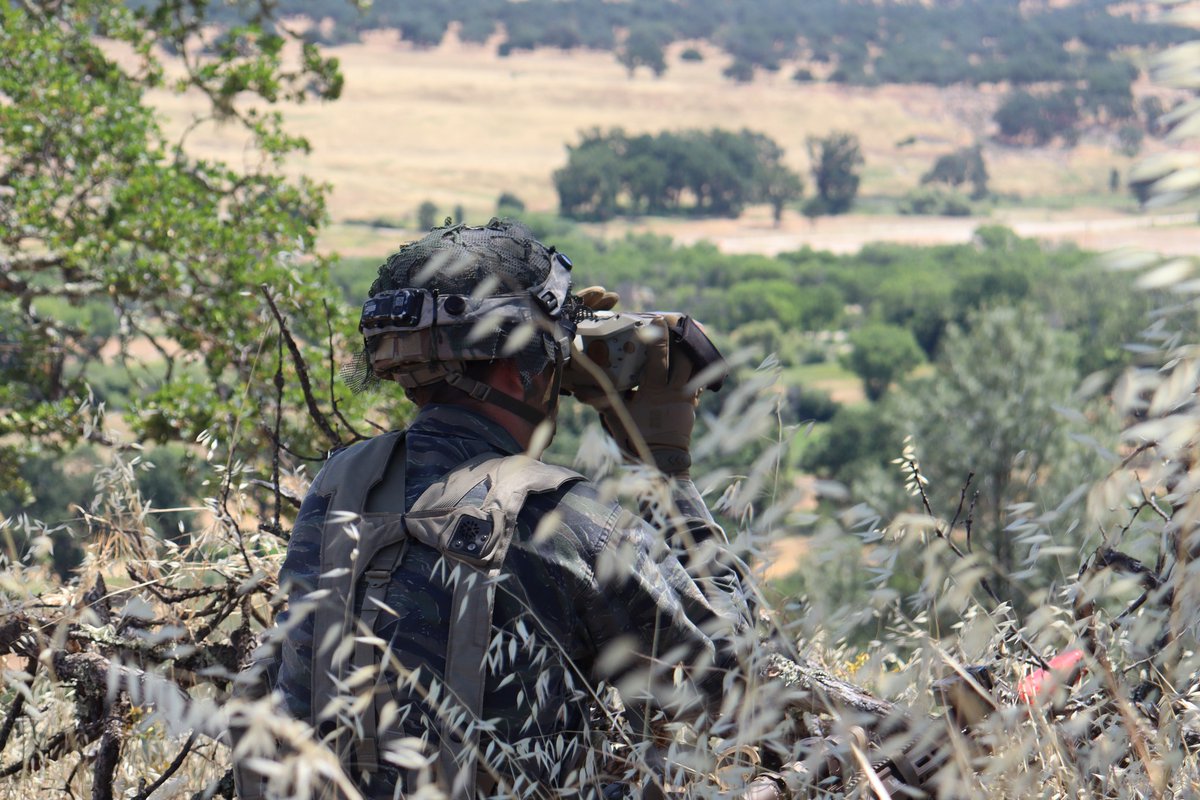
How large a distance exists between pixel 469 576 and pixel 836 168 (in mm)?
147856

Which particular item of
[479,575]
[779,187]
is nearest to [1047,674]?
[479,575]

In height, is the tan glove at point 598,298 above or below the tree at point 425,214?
above

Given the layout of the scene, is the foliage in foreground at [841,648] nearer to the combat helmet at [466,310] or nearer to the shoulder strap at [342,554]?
the shoulder strap at [342,554]

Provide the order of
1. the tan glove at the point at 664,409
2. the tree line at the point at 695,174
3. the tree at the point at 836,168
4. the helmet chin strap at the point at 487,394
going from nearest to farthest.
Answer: the helmet chin strap at the point at 487,394 < the tan glove at the point at 664,409 < the tree line at the point at 695,174 < the tree at the point at 836,168

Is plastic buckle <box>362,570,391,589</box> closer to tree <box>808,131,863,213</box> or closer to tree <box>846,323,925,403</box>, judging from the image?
tree <box>846,323,925,403</box>

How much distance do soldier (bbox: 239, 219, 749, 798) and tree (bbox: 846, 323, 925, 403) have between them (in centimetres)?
8591

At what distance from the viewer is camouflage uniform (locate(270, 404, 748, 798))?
2.47m

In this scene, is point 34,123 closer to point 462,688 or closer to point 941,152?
point 462,688

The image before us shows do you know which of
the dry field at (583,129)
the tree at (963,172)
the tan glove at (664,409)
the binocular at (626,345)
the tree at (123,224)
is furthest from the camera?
the tree at (963,172)

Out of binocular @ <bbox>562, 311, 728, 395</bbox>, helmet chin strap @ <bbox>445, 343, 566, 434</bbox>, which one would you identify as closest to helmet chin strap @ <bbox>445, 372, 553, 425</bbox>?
helmet chin strap @ <bbox>445, 343, 566, 434</bbox>

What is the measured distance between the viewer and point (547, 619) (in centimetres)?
253

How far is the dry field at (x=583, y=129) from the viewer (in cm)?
12962

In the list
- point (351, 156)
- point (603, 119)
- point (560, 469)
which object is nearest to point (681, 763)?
point (560, 469)

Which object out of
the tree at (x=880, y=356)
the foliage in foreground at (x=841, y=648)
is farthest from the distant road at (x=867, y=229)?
the foliage in foreground at (x=841, y=648)
